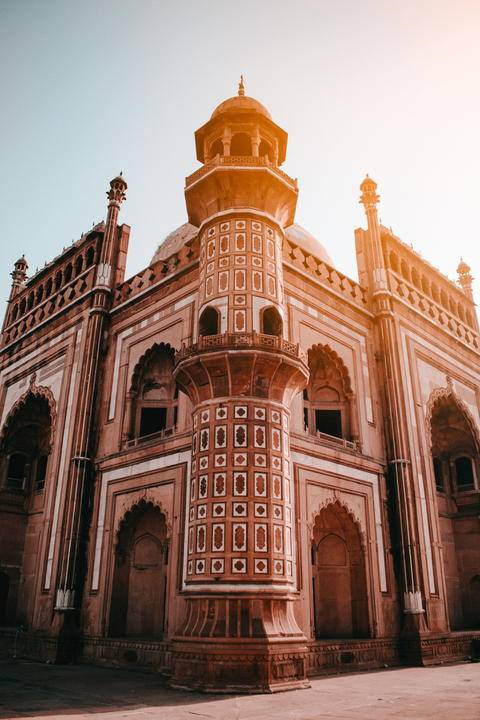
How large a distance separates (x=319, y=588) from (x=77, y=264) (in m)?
14.1

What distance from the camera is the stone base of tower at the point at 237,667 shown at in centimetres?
1005

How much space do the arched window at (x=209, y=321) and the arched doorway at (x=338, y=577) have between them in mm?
5284

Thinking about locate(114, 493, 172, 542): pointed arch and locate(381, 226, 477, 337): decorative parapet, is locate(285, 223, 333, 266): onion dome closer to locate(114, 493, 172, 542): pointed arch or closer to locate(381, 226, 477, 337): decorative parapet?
locate(381, 226, 477, 337): decorative parapet

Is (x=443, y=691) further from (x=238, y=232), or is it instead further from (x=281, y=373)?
(x=238, y=232)

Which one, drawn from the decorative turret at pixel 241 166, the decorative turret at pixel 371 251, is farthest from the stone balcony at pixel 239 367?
the decorative turret at pixel 371 251

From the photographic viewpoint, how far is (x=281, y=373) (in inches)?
502

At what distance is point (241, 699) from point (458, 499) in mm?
14698

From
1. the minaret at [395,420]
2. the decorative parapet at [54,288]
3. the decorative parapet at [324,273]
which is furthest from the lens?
the decorative parapet at [54,288]

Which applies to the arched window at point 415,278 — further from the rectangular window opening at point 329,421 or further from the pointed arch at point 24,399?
the pointed arch at point 24,399

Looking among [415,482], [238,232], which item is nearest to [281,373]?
[238,232]

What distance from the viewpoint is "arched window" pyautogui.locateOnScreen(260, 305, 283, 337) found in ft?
45.3

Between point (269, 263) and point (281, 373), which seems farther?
point (269, 263)

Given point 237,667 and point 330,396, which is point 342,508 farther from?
point 237,667

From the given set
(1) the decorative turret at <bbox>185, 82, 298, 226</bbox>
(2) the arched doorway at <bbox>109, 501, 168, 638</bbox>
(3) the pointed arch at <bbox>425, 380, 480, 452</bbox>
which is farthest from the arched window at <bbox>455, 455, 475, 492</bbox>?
(2) the arched doorway at <bbox>109, 501, 168, 638</bbox>
